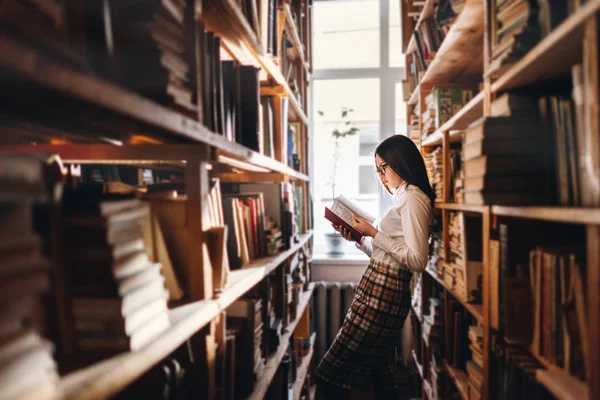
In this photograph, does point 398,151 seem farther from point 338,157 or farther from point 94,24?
point 338,157

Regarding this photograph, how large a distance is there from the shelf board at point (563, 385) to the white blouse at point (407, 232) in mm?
876

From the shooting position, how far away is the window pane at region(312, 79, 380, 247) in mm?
3977

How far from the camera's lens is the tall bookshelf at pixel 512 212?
788mm

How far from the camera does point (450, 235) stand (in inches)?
82.7

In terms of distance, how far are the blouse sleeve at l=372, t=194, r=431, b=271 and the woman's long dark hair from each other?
133 millimetres

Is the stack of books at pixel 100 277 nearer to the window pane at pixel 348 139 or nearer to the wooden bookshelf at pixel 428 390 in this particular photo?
the wooden bookshelf at pixel 428 390

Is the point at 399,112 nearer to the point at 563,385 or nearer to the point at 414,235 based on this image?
the point at 414,235

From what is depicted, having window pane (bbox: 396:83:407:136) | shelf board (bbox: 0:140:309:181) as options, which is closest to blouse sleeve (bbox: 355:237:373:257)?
shelf board (bbox: 0:140:309:181)

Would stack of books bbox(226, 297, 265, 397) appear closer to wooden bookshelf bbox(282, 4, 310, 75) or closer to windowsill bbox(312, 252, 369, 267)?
wooden bookshelf bbox(282, 4, 310, 75)

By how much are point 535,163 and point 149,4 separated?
1.09 meters

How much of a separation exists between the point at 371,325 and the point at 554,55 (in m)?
1.41

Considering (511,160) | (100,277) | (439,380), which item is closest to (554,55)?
(511,160)

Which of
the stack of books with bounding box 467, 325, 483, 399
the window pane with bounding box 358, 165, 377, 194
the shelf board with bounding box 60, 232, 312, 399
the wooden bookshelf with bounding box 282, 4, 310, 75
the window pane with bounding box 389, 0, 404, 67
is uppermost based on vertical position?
the window pane with bounding box 389, 0, 404, 67

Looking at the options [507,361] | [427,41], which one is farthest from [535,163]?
[427,41]
